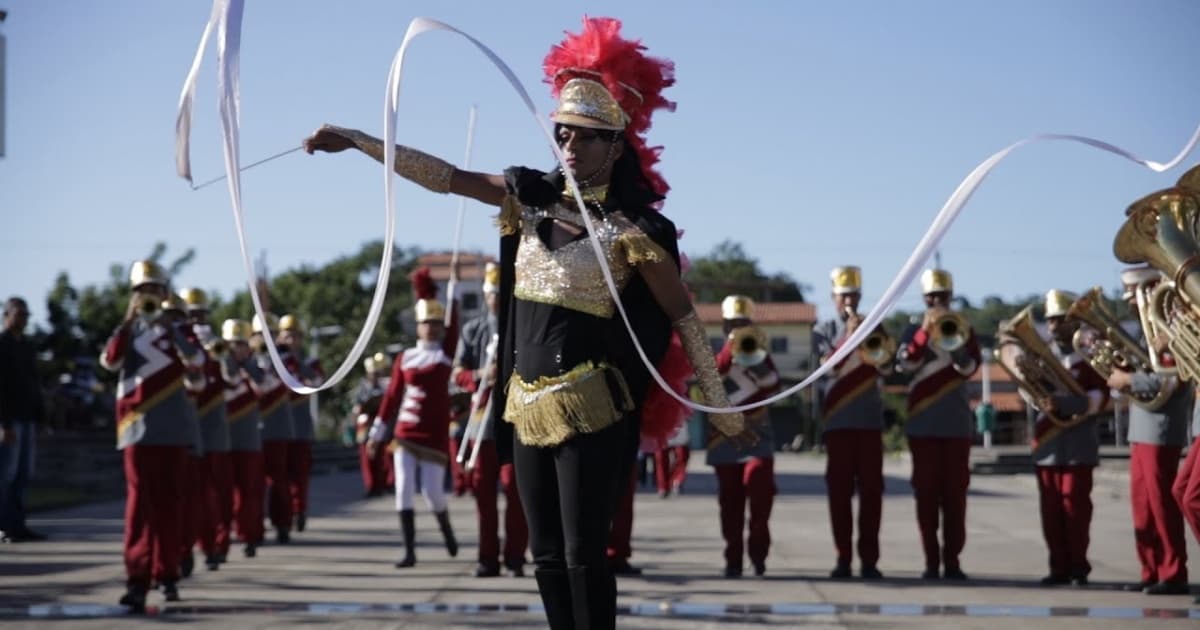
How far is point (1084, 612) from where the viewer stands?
29.5ft

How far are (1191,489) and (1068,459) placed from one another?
2525 mm

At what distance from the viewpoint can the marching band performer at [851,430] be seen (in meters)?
11.4

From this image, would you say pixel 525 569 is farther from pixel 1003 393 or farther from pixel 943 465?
pixel 1003 393

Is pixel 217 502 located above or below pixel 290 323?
below

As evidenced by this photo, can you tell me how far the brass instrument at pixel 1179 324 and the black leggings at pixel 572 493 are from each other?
3.27 meters

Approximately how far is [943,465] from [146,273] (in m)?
5.69

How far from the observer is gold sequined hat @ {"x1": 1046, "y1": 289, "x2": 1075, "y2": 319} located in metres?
11.4

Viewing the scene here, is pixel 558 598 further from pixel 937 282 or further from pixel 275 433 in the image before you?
pixel 275 433

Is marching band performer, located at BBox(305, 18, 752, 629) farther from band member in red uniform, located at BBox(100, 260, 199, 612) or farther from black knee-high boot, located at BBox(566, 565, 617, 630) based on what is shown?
band member in red uniform, located at BBox(100, 260, 199, 612)

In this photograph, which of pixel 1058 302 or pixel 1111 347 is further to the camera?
pixel 1058 302

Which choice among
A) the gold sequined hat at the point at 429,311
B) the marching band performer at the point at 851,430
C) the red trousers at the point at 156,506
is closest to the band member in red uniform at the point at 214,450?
the gold sequined hat at the point at 429,311

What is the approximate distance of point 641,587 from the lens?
10594 mm

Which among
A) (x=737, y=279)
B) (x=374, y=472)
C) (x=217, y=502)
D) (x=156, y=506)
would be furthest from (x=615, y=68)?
(x=737, y=279)

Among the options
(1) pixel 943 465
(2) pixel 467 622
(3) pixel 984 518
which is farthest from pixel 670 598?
(3) pixel 984 518
